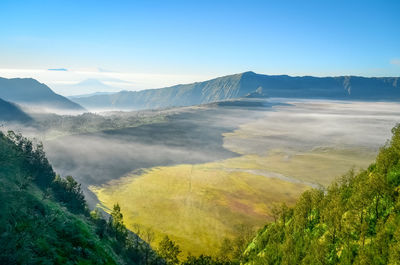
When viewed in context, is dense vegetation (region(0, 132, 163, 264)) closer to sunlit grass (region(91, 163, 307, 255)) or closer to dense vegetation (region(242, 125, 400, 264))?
sunlit grass (region(91, 163, 307, 255))

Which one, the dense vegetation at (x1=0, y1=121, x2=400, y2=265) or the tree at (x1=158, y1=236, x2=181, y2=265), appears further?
the tree at (x1=158, y1=236, x2=181, y2=265)

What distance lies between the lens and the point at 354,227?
4144 centimetres

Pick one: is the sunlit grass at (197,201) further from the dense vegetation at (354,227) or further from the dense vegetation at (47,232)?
the dense vegetation at (354,227)

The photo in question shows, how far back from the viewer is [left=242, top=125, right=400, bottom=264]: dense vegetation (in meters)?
35.7

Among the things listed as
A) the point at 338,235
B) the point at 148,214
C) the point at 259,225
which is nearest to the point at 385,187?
the point at 338,235

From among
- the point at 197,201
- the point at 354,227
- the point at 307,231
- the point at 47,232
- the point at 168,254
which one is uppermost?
the point at 354,227

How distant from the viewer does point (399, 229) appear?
106 ft

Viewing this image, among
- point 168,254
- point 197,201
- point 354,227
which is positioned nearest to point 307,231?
point 354,227

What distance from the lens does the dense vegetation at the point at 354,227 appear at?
35656 mm

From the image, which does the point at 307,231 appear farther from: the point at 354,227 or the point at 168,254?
the point at 168,254

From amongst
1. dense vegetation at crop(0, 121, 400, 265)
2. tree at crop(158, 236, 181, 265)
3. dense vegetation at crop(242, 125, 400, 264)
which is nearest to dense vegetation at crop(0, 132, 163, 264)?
dense vegetation at crop(0, 121, 400, 265)

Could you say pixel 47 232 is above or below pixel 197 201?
above

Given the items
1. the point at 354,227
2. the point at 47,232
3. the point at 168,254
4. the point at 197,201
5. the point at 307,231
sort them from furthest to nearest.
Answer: the point at 197,201 → the point at 168,254 → the point at 307,231 → the point at 47,232 → the point at 354,227

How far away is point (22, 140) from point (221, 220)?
9549cm
